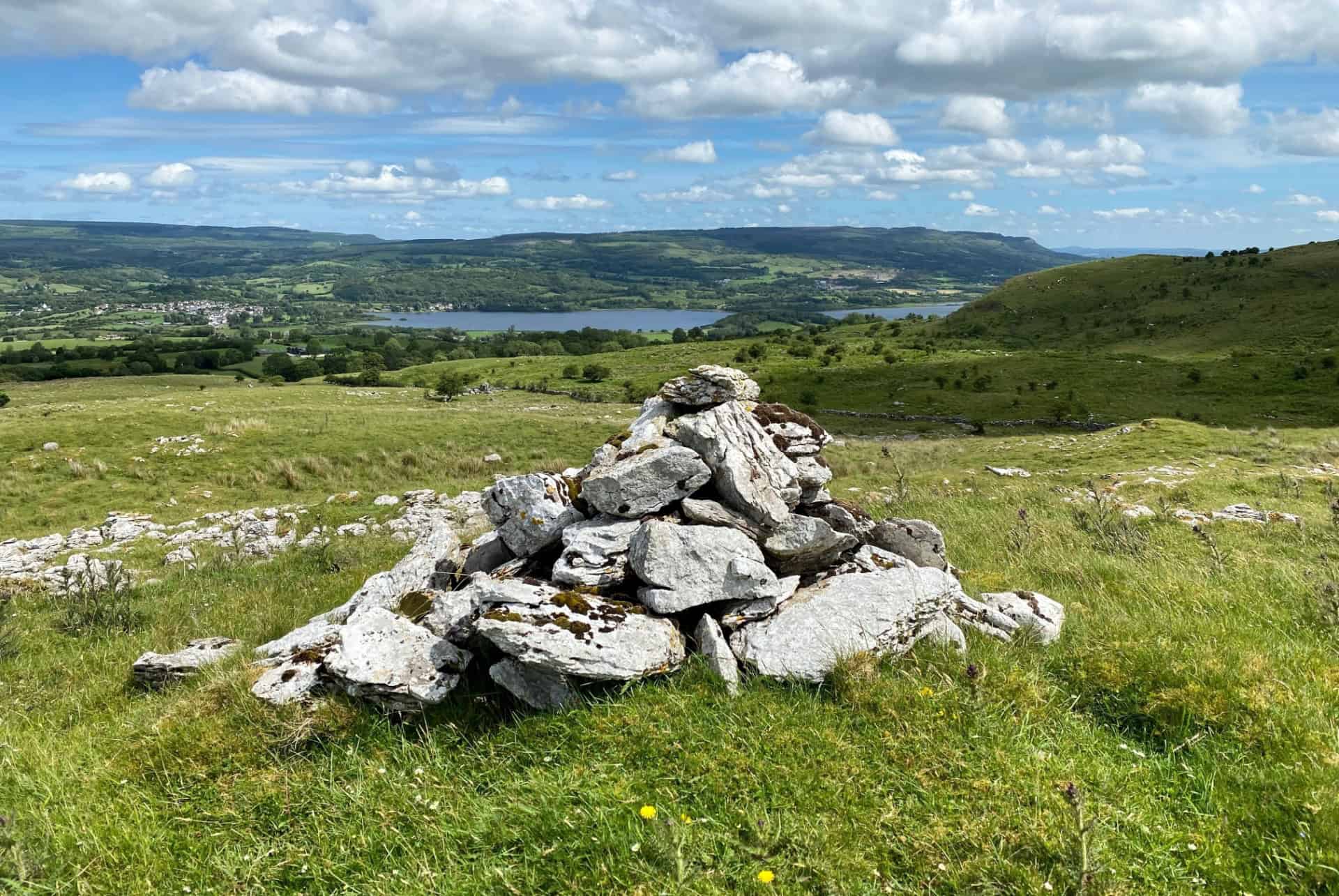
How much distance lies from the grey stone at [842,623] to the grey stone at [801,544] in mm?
496

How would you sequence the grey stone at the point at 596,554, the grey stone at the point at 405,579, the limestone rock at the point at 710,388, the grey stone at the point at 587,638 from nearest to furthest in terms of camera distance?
the grey stone at the point at 587,638 → the grey stone at the point at 596,554 → the grey stone at the point at 405,579 → the limestone rock at the point at 710,388

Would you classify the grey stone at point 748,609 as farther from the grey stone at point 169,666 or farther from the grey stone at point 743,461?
the grey stone at point 169,666

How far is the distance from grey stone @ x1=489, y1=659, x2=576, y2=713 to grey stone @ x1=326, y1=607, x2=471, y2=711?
0.55 m

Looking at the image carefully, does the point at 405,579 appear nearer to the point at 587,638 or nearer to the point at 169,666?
the point at 169,666

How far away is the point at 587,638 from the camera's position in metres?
6.95

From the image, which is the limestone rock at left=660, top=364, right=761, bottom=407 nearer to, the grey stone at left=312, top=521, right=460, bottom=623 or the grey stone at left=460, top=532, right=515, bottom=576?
the grey stone at left=460, top=532, right=515, bottom=576

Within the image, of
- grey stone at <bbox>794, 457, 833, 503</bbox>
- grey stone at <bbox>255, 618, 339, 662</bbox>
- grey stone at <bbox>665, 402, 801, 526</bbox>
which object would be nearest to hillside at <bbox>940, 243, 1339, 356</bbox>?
grey stone at <bbox>794, 457, 833, 503</bbox>

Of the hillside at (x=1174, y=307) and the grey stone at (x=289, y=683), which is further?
the hillside at (x=1174, y=307)

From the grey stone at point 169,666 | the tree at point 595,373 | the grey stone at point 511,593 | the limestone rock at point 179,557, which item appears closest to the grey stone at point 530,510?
the grey stone at point 511,593

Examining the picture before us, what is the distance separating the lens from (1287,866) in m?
4.79

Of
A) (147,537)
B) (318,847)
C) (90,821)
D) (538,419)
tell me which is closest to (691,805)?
(318,847)

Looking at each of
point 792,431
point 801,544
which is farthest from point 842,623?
point 792,431

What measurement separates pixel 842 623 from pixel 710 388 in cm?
555

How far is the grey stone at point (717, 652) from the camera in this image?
22.7ft
